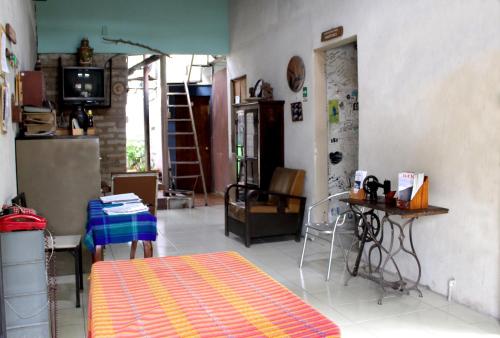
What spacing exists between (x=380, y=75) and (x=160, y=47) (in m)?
5.12

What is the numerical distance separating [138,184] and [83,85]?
9.59ft

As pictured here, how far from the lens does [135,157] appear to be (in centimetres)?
1283

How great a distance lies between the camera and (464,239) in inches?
149

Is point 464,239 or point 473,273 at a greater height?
point 464,239

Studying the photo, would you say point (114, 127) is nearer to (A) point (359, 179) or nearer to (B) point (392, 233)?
(A) point (359, 179)

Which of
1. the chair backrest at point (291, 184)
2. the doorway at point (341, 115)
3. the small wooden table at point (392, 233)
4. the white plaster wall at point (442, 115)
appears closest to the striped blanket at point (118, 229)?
the small wooden table at point (392, 233)

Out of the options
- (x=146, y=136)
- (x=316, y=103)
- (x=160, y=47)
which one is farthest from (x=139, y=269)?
(x=146, y=136)

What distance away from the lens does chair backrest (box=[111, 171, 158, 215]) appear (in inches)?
242

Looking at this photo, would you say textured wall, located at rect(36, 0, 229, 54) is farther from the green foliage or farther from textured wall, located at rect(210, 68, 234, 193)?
the green foliage

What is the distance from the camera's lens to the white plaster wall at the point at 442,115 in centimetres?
358

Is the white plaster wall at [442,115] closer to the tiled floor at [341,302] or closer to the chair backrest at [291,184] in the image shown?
the tiled floor at [341,302]

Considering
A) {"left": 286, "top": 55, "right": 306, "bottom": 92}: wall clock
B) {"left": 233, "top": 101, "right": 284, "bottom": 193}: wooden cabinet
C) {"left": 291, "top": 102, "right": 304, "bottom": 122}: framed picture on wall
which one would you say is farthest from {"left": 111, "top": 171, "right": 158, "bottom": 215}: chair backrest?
{"left": 286, "top": 55, "right": 306, "bottom": 92}: wall clock

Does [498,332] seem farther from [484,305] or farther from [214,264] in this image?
[214,264]

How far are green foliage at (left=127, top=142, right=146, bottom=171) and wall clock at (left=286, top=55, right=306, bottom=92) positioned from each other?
22.1 feet
